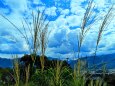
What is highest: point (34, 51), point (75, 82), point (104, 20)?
point (104, 20)

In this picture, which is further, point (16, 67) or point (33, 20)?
point (33, 20)

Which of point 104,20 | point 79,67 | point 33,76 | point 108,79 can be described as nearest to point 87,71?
point 79,67

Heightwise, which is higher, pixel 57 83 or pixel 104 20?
pixel 104 20

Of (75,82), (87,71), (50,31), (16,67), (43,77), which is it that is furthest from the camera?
(43,77)

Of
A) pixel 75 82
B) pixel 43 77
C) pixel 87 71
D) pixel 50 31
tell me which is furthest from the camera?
pixel 43 77

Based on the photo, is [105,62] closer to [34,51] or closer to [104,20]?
[104,20]

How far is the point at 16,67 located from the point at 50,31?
59.4 inches

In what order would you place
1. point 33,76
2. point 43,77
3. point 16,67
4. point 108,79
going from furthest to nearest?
point 108,79 → point 33,76 → point 43,77 → point 16,67

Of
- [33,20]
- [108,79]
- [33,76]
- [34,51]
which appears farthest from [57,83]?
[108,79]

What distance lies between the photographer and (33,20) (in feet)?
17.6

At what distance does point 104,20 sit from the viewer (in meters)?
4.97

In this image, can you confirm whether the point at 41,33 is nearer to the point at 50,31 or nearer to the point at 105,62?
the point at 50,31

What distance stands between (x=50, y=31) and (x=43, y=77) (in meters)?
1.05

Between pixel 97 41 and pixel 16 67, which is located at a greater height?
pixel 97 41
